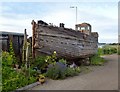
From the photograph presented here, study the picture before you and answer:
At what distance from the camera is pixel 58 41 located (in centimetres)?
1377

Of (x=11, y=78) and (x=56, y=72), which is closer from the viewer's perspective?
(x=11, y=78)

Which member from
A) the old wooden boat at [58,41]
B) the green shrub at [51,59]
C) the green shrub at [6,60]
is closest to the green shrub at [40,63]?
the green shrub at [51,59]

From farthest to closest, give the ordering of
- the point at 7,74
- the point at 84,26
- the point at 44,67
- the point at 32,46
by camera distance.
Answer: the point at 84,26
the point at 32,46
the point at 44,67
the point at 7,74

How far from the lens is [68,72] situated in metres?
11.3

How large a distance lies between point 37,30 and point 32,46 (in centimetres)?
86

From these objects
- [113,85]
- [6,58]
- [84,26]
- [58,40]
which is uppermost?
[84,26]

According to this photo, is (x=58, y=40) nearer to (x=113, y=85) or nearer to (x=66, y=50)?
(x=66, y=50)

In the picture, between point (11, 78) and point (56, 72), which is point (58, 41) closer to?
point (56, 72)

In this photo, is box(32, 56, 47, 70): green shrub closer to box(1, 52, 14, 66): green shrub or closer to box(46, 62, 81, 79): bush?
box(46, 62, 81, 79): bush

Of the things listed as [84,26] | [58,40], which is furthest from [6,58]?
[84,26]

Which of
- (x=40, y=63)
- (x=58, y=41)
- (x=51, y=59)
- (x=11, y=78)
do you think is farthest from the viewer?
(x=58, y=41)

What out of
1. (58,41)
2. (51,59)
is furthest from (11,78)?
(58,41)

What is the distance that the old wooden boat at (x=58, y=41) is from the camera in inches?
492

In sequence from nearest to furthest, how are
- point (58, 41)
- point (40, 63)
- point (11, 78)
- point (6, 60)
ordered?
point (11, 78) < point (6, 60) < point (40, 63) < point (58, 41)
